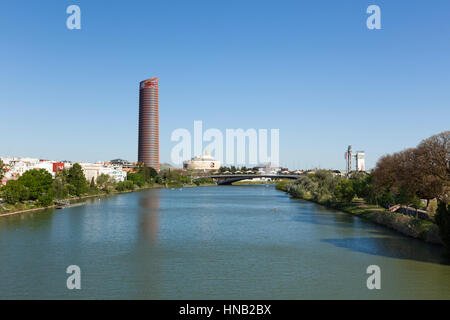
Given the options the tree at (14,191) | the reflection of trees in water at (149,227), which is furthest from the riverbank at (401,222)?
the tree at (14,191)

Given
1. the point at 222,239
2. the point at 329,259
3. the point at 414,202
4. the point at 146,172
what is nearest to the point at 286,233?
the point at 222,239

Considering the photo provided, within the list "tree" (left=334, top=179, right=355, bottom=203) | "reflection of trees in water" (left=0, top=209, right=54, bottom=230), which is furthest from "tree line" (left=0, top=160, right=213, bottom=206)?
"tree" (left=334, top=179, right=355, bottom=203)

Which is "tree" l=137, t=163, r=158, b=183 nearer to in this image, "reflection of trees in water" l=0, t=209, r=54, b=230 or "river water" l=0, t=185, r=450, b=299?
"reflection of trees in water" l=0, t=209, r=54, b=230

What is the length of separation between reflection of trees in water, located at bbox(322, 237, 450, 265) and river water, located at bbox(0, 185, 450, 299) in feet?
0.25

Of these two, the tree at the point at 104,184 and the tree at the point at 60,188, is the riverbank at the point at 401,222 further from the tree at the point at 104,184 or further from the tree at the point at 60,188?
the tree at the point at 104,184

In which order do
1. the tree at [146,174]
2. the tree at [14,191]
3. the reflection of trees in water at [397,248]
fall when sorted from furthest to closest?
the tree at [146,174], the tree at [14,191], the reflection of trees in water at [397,248]

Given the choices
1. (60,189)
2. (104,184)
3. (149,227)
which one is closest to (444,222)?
(149,227)

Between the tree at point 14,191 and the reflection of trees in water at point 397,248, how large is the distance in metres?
41.9

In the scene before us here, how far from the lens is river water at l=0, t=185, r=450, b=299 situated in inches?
852

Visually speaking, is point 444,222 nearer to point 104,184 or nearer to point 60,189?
point 60,189

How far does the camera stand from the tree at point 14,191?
178 feet
